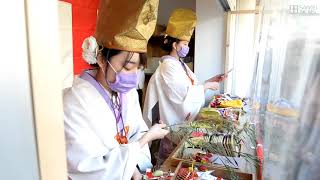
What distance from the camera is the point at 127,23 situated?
113cm

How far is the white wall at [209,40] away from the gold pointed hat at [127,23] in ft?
6.13

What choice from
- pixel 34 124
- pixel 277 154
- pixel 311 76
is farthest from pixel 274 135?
pixel 34 124

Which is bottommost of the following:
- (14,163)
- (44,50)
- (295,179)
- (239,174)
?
(239,174)

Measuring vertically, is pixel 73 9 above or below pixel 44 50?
above

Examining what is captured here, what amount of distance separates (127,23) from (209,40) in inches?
77.7

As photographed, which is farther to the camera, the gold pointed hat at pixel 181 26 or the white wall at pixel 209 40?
the white wall at pixel 209 40

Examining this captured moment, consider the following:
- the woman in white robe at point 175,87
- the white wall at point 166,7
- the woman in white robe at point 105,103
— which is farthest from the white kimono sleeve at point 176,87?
the white wall at point 166,7

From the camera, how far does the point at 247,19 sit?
304 cm

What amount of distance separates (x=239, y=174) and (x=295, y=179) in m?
0.68

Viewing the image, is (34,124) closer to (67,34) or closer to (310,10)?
(310,10)

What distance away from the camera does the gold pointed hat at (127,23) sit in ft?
3.66

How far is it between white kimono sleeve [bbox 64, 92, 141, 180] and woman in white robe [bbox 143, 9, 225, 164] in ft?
3.48

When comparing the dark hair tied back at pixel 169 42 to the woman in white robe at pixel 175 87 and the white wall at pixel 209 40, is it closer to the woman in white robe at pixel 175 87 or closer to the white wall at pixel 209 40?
the woman in white robe at pixel 175 87

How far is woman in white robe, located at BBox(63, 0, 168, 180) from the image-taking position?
3.52ft
